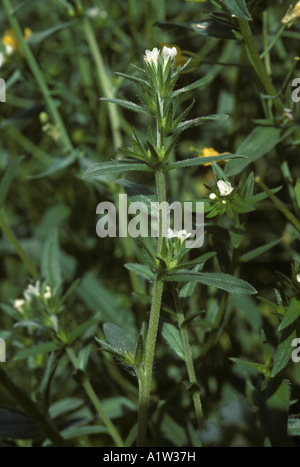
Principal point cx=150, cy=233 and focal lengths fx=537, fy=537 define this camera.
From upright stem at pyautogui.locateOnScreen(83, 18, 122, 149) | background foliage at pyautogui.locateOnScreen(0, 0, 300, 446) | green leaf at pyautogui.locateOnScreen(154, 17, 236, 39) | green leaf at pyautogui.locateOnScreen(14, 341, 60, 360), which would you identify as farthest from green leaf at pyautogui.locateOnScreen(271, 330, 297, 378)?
upright stem at pyautogui.locateOnScreen(83, 18, 122, 149)

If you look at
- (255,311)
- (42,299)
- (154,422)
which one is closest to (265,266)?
(255,311)

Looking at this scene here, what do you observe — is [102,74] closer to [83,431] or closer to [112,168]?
[112,168]

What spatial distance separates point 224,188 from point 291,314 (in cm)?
18

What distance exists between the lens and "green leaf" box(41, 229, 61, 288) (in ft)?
3.34

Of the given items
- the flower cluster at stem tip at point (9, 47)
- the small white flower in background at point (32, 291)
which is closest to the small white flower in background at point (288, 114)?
the small white flower in background at point (32, 291)

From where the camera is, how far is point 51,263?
1.05m

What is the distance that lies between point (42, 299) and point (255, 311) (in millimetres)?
424

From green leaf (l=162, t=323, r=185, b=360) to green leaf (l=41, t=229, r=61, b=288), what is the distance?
281mm

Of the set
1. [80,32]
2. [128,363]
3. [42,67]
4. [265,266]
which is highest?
[80,32]

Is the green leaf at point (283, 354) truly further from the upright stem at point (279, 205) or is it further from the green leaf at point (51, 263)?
the green leaf at point (51, 263)

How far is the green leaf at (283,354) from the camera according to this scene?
2.14 ft

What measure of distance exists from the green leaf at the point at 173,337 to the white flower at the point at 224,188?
23 cm
